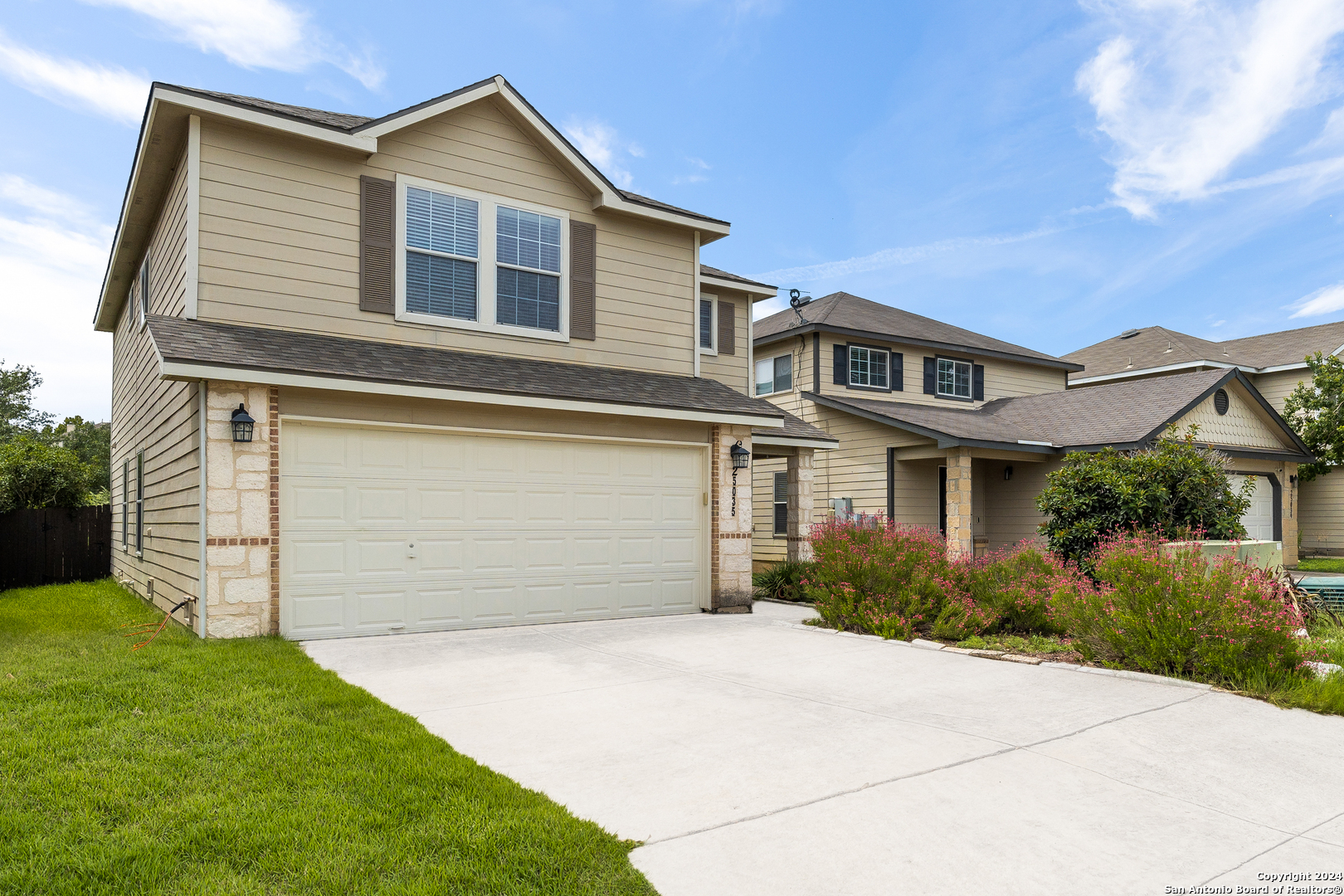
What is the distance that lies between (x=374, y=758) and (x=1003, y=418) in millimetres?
18071

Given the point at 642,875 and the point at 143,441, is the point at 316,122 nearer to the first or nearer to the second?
the point at 143,441

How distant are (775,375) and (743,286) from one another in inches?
226

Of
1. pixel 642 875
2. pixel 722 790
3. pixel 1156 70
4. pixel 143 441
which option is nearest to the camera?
pixel 642 875

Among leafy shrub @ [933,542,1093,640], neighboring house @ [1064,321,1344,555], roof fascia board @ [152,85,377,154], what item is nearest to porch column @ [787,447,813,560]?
leafy shrub @ [933,542,1093,640]

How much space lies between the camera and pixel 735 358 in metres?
15.3

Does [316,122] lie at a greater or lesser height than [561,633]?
greater

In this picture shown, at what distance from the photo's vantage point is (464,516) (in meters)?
9.91

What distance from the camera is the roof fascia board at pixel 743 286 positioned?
48.4ft

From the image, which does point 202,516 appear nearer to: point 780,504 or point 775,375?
point 780,504

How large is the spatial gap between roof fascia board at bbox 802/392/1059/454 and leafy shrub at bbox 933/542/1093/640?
5.97m

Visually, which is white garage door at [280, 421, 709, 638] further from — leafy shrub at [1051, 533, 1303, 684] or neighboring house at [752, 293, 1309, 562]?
neighboring house at [752, 293, 1309, 562]

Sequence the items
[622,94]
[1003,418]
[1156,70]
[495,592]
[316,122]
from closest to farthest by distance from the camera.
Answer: [316,122]
[495,592]
[622,94]
[1156,70]
[1003,418]

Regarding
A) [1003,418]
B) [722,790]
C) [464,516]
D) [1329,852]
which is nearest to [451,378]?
[464,516]

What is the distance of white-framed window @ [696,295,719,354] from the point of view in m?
15.1
